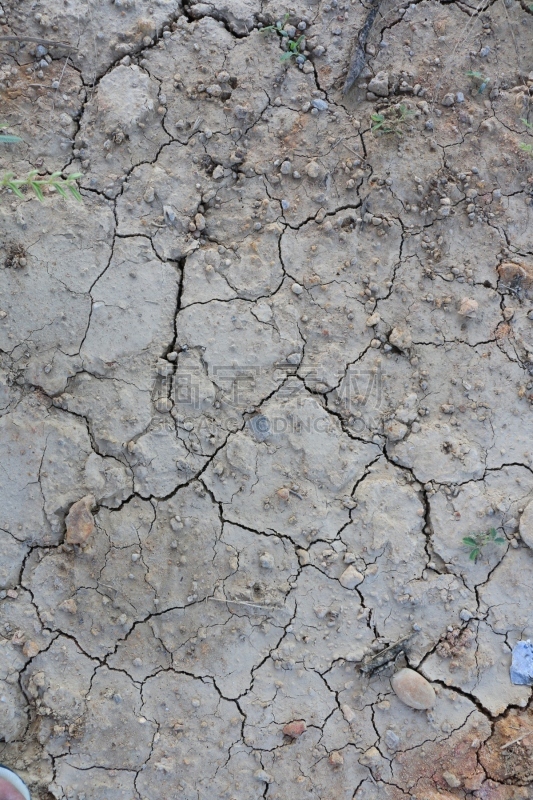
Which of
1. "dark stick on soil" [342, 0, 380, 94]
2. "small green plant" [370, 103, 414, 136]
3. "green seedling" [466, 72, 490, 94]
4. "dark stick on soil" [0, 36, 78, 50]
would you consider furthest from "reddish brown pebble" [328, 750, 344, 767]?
"dark stick on soil" [0, 36, 78, 50]

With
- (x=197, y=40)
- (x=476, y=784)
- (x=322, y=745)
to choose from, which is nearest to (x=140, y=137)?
(x=197, y=40)

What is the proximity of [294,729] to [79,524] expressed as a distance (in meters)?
1.33

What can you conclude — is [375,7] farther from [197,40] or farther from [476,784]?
[476,784]

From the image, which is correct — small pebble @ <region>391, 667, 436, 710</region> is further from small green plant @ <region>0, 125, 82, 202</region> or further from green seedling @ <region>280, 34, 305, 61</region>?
green seedling @ <region>280, 34, 305, 61</region>

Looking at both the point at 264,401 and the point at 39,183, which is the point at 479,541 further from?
the point at 39,183

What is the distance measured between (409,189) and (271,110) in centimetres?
80

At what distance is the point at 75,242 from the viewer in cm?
288

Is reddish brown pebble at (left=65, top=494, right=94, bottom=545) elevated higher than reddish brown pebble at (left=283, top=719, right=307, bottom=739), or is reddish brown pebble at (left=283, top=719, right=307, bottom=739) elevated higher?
reddish brown pebble at (left=65, top=494, right=94, bottom=545)

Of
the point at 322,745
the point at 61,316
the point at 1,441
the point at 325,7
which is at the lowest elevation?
the point at 322,745

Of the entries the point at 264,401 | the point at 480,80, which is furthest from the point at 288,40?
the point at 264,401

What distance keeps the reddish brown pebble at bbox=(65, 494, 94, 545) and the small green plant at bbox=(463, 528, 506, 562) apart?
5.72ft

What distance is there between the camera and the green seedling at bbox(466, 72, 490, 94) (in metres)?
3.05

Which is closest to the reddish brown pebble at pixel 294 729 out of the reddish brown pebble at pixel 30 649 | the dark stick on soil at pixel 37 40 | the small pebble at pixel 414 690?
the small pebble at pixel 414 690

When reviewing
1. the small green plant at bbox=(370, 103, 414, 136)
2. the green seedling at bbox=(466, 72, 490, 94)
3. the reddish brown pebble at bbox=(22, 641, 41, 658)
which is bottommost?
the reddish brown pebble at bbox=(22, 641, 41, 658)
